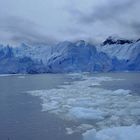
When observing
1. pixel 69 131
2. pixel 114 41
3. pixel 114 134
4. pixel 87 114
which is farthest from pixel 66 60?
pixel 114 134

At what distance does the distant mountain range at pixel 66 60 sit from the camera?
38.9 metres

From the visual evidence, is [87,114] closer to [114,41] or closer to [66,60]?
[66,60]

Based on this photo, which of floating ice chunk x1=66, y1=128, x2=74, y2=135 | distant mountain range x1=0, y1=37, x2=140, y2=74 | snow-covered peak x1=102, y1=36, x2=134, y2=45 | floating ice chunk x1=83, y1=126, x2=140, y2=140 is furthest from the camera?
snow-covered peak x1=102, y1=36, x2=134, y2=45

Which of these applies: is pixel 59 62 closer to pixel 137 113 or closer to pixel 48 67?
pixel 48 67

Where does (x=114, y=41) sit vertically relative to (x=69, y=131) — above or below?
above

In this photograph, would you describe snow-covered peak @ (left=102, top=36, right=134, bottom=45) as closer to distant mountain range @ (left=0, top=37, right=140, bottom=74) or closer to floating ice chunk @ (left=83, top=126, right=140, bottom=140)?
distant mountain range @ (left=0, top=37, right=140, bottom=74)

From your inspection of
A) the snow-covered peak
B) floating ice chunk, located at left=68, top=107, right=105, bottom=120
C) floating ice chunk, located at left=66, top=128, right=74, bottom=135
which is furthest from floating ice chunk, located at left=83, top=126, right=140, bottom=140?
the snow-covered peak

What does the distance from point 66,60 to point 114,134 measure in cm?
3501

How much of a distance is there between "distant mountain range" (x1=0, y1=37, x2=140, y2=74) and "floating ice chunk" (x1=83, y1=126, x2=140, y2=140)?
32.2 meters

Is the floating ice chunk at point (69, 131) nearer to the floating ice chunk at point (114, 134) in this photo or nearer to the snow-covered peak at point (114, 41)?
the floating ice chunk at point (114, 134)

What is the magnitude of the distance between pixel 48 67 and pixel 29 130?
34535 mm

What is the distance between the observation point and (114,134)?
646 centimetres

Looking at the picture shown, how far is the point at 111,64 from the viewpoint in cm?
4444

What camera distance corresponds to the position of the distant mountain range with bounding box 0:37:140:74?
38862mm
